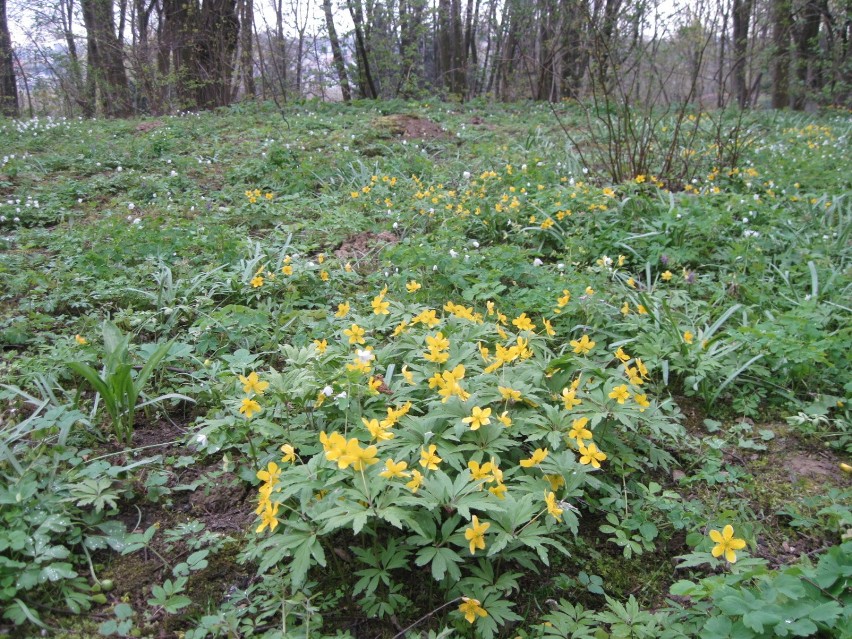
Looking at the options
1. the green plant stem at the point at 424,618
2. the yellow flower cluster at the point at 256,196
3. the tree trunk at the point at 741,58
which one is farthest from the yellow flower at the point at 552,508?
the tree trunk at the point at 741,58

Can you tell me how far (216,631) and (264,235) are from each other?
3335 mm

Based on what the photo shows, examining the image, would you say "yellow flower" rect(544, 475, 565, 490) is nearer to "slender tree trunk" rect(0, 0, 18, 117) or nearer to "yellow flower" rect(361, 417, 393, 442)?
"yellow flower" rect(361, 417, 393, 442)

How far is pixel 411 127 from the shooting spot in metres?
8.37

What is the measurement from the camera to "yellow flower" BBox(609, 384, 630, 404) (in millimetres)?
1893

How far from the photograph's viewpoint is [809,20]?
12.3 m

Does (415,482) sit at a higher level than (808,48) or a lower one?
lower

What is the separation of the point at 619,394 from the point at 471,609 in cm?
86

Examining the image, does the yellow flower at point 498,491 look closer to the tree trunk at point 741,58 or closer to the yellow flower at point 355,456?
the yellow flower at point 355,456

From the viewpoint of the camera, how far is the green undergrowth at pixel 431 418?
5.04 feet

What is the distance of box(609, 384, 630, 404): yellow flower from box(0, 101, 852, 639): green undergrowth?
1 centimetres

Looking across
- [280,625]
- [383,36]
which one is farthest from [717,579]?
[383,36]

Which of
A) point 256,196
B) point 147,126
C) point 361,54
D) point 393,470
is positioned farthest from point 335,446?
point 361,54

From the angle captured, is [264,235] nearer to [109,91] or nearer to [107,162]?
[107,162]

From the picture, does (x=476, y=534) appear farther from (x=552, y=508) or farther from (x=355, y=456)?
(x=355, y=456)
